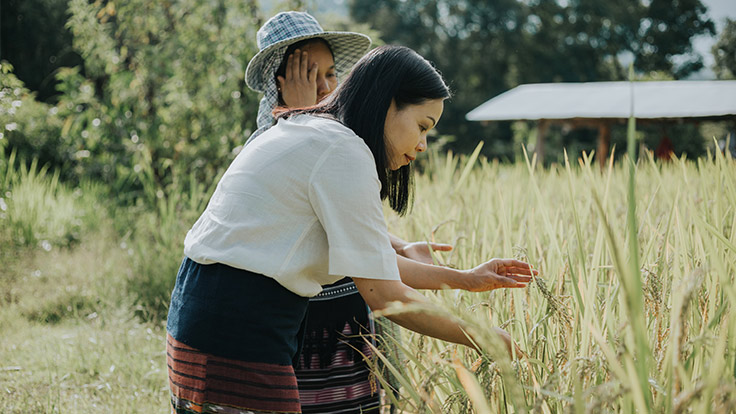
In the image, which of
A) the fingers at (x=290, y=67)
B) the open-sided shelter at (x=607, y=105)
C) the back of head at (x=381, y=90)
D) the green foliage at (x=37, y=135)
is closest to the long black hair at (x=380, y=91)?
the back of head at (x=381, y=90)

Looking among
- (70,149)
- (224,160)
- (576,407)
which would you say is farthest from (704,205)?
(70,149)

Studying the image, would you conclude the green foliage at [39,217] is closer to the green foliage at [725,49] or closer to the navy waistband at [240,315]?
the navy waistband at [240,315]

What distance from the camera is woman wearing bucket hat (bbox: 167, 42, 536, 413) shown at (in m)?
1.04

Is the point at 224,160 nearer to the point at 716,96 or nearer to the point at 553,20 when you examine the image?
the point at 716,96

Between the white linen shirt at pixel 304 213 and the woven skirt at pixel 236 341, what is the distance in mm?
38

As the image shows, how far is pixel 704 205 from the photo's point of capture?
6.14ft

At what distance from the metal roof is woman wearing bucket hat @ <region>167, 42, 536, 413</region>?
40.3 feet

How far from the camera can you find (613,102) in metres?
14.2

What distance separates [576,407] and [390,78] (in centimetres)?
71

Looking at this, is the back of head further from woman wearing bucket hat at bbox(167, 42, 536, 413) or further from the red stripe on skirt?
the red stripe on skirt

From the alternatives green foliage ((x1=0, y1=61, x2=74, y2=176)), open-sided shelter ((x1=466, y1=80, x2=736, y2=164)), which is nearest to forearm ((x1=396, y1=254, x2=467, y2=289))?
green foliage ((x1=0, y1=61, x2=74, y2=176))

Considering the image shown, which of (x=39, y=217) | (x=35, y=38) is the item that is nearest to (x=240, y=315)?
(x=39, y=217)

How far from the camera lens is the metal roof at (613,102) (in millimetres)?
12914

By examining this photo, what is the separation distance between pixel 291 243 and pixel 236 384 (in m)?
0.30
